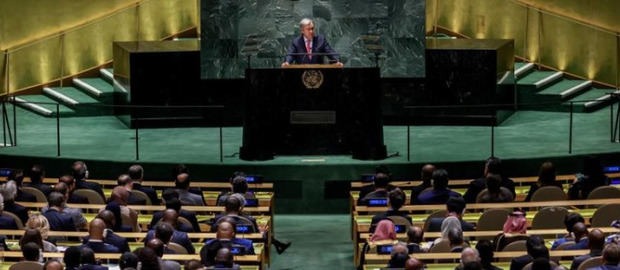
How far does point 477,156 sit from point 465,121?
149 inches

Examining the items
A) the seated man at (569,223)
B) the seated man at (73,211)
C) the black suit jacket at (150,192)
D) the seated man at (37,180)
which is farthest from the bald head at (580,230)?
the seated man at (37,180)

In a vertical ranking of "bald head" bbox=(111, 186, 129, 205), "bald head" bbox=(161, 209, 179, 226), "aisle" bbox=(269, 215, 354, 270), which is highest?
"bald head" bbox=(111, 186, 129, 205)

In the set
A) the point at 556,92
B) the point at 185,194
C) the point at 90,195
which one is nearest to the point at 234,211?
the point at 185,194

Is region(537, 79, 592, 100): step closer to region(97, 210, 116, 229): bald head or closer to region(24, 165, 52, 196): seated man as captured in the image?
region(24, 165, 52, 196): seated man

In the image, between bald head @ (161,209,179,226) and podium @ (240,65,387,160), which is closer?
bald head @ (161,209,179,226)

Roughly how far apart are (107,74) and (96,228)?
1273 cm

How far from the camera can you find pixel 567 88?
82.4 feet

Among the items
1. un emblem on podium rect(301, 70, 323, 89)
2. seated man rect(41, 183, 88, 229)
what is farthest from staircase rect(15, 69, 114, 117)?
seated man rect(41, 183, 88, 229)

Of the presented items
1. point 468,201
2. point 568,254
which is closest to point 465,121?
point 468,201

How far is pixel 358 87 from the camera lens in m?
19.9

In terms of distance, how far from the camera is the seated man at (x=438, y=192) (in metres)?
16.5

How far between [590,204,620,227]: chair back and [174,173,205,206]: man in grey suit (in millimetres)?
4713

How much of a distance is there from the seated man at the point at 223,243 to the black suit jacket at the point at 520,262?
2.70 meters

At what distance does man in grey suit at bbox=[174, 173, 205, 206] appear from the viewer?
16.7 metres
